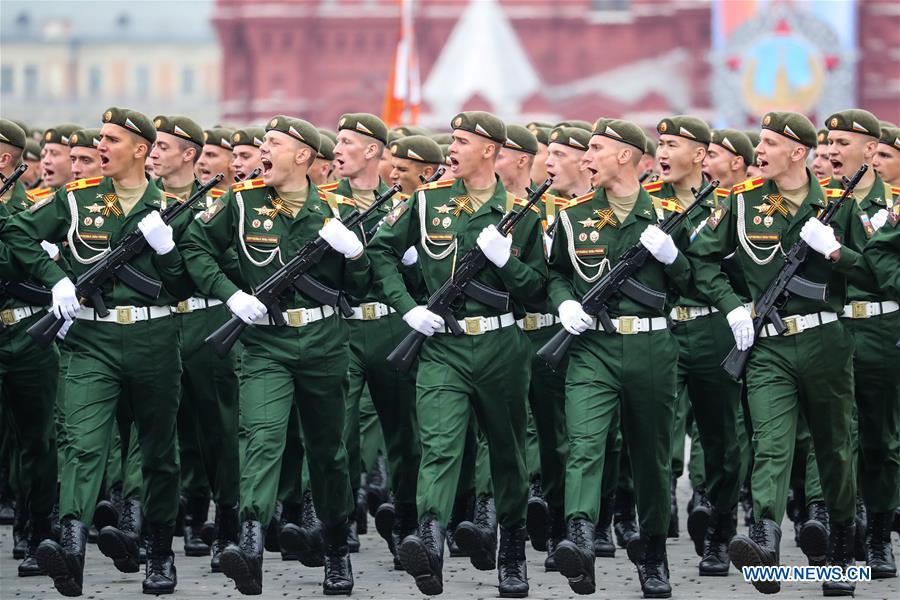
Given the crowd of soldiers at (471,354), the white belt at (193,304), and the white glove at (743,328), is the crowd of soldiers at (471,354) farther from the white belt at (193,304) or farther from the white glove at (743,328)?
the white belt at (193,304)

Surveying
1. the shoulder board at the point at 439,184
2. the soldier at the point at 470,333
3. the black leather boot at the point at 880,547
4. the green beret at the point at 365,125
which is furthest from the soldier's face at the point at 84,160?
the black leather boot at the point at 880,547

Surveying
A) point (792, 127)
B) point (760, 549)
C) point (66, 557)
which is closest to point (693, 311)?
point (792, 127)

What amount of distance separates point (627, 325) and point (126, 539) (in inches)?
97.5

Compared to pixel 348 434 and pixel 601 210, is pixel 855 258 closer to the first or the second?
pixel 601 210

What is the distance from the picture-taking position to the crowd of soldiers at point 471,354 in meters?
8.16

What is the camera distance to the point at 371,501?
10.9 meters

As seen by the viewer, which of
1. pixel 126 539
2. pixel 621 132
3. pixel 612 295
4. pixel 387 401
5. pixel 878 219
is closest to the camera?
pixel 612 295

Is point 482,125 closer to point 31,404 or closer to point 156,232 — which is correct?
point 156,232

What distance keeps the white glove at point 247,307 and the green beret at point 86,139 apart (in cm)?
150

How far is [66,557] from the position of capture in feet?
26.0

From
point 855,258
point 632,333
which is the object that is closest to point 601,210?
point 632,333

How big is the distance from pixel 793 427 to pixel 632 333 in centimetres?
78

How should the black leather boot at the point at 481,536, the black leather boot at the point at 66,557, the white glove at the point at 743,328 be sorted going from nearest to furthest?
the black leather boot at the point at 66,557, the white glove at the point at 743,328, the black leather boot at the point at 481,536

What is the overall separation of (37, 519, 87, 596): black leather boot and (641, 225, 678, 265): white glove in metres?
2.66
